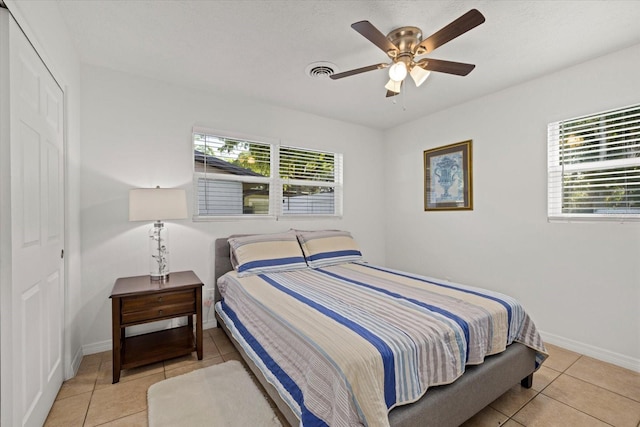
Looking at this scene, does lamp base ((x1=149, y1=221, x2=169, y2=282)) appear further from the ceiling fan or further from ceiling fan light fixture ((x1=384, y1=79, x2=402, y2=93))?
ceiling fan light fixture ((x1=384, y1=79, x2=402, y2=93))

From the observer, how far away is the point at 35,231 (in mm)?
1543

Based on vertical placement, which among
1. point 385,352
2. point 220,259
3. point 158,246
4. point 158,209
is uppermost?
point 158,209

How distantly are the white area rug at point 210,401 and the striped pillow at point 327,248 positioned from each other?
131 cm

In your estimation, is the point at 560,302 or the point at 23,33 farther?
the point at 560,302

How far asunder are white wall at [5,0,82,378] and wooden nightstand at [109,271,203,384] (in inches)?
12.4

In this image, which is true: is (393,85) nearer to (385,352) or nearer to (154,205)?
(385,352)

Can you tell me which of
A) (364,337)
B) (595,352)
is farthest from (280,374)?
(595,352)

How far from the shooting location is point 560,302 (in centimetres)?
266

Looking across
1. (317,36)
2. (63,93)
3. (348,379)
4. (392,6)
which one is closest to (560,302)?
(348,379)

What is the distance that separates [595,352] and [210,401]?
3.07m

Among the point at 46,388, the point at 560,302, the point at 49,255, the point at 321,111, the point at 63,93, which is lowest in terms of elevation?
the point at 46,388

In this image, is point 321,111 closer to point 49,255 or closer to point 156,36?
point 156,36

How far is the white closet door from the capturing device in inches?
51.8

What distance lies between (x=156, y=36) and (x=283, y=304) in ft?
6.99
